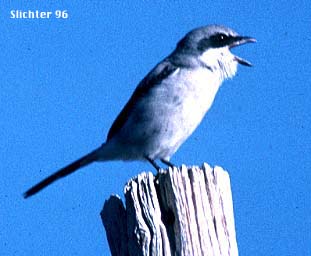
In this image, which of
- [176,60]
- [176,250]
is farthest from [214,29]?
[176,250]

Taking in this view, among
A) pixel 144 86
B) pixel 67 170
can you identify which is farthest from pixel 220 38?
pixel 67 170

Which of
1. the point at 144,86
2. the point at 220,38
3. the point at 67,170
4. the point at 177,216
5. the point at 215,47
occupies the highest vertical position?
the point at 220,38

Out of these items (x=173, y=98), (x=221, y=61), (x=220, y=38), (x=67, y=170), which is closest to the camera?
(x=173, y=98)

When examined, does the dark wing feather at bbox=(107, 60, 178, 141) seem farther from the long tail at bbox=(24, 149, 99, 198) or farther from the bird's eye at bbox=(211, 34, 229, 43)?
the bird's eye at bbox=(211, 34, 229, 43)

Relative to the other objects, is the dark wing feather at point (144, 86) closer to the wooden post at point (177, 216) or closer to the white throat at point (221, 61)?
the white throat at point (221, 61)

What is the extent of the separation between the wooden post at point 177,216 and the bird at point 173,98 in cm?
217

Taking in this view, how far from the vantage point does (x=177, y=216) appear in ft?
9.80

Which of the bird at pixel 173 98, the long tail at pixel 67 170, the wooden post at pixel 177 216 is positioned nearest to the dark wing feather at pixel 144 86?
the bird at pixel 173 98

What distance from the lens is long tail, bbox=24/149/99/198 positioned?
6.03m

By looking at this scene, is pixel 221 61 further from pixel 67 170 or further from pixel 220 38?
pixel 67 170

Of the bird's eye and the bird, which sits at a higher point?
the bird's eye

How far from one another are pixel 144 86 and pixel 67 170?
1.15 meters

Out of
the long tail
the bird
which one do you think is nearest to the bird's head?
the bird

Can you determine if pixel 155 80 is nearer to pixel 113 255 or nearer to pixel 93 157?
pixel 93 157
